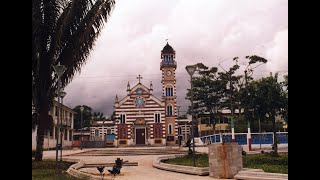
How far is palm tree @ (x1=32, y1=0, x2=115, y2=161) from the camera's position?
14.5 m

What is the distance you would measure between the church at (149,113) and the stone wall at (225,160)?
3765cm

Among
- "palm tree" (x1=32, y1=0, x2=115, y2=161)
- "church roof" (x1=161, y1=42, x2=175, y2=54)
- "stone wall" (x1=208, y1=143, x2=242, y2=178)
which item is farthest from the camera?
"church roof" (x1=161, y1=42, x2=175, y2=54)

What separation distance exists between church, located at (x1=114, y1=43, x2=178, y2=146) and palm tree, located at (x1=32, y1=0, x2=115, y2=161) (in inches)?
1378

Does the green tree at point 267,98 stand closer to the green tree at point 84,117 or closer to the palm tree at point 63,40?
the palm tree at point 63,40

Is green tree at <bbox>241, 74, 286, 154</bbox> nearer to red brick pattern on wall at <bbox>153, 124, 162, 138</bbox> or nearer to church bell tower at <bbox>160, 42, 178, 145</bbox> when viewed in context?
red brick pattern on wall at <bbox>153, 124, 162, 138</bbox>

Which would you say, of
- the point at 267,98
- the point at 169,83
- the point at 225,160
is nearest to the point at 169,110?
the point at 169,83

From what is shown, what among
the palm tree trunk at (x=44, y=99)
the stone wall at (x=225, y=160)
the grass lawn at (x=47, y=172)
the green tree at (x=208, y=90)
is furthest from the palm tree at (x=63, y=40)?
the green tree at (x=208, y=90)

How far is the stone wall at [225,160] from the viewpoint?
39.8 feet

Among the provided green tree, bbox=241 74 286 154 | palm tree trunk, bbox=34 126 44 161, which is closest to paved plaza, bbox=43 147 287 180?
palm tree trunk, bbox=34 126 44 161

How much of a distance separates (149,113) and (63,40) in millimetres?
36729

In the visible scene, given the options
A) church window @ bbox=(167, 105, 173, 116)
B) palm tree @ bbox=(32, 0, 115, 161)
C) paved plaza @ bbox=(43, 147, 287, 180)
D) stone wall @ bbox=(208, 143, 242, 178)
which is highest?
palm tree @ bbox=(32, 0, 115, 161)

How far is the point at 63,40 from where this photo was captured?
592 inches
